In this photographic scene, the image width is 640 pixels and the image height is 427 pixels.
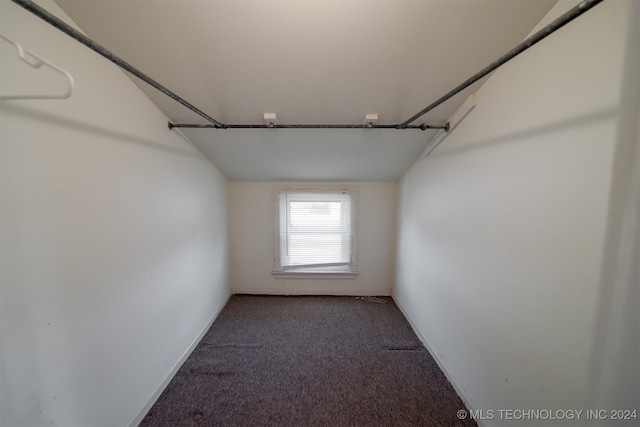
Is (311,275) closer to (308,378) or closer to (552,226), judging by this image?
(308,378)

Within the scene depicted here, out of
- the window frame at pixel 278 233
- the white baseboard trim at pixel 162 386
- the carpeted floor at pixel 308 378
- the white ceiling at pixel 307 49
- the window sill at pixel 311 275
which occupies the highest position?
the white ceiling at pixel 307 49

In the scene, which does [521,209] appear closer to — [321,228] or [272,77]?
Result: [272,77]

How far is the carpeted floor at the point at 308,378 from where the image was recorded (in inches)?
56.2

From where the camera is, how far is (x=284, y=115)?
64.3 inches

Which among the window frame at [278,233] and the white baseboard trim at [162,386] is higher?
the window frame at [278,233]

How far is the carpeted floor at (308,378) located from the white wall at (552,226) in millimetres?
372

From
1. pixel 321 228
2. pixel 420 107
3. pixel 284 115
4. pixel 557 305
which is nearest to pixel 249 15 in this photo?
pixel 284 115

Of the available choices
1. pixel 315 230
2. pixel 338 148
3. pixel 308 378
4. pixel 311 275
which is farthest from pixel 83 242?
pixel 311 275

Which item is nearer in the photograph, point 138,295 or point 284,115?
point 138,295

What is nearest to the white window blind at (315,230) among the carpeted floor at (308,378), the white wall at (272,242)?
the white wall at (272,242)

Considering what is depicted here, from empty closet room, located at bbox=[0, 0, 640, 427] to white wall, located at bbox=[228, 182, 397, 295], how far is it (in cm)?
98

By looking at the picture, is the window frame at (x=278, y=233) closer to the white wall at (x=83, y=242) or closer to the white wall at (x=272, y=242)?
the white wall at (x=272, y=242)

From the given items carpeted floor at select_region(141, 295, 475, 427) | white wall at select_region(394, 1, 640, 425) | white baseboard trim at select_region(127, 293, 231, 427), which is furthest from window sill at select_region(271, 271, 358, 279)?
white wall at select_region(394, 1, 640, 425)

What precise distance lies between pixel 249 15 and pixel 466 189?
5.20 feet
